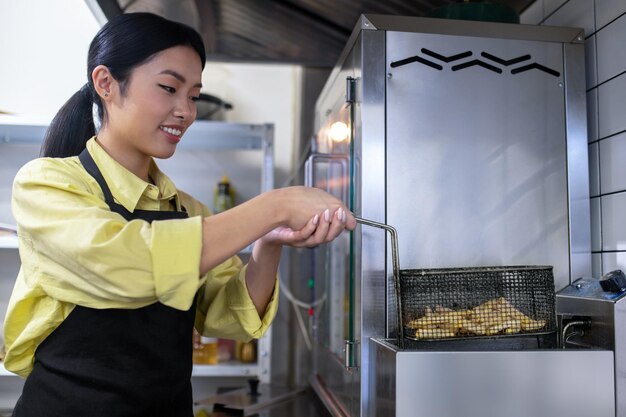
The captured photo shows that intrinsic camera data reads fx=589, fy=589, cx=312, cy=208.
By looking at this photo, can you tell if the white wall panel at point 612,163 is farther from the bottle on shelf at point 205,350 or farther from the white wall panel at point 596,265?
the bottle on shelf at point 205,350

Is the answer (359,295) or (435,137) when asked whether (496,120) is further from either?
(359,295)

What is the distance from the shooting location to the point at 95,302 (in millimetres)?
781

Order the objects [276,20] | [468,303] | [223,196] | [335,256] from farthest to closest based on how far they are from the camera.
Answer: [223,196] < [276,20] < [335,256] < [468,303]

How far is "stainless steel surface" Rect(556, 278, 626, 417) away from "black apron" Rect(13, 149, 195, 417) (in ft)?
2.46

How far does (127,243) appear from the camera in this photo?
2.26 feet

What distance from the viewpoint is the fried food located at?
1.01 meters

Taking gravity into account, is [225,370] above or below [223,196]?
below

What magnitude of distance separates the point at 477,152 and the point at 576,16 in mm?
446

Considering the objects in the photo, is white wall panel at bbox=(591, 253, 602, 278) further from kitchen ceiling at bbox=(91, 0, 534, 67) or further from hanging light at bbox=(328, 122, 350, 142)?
kitchen ceiling at bbox=(91, 0, 534, 67)

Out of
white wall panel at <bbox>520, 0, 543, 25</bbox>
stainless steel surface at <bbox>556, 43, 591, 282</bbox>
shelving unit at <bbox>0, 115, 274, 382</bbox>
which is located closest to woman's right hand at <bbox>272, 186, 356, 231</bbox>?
stainless steel surface at <bbox>556, 43, 591, 282</bbox>

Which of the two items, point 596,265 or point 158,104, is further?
point 596,265

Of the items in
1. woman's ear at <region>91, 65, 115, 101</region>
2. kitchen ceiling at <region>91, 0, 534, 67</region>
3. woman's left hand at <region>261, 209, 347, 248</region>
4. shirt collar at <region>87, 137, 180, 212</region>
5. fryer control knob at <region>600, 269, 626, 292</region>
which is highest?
kitchen ceiling at <region>91, 0, 534, 67</region>

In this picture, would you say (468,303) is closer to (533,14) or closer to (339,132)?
(339,132)

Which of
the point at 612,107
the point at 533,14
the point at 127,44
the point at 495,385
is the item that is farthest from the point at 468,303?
the point at 533,14
